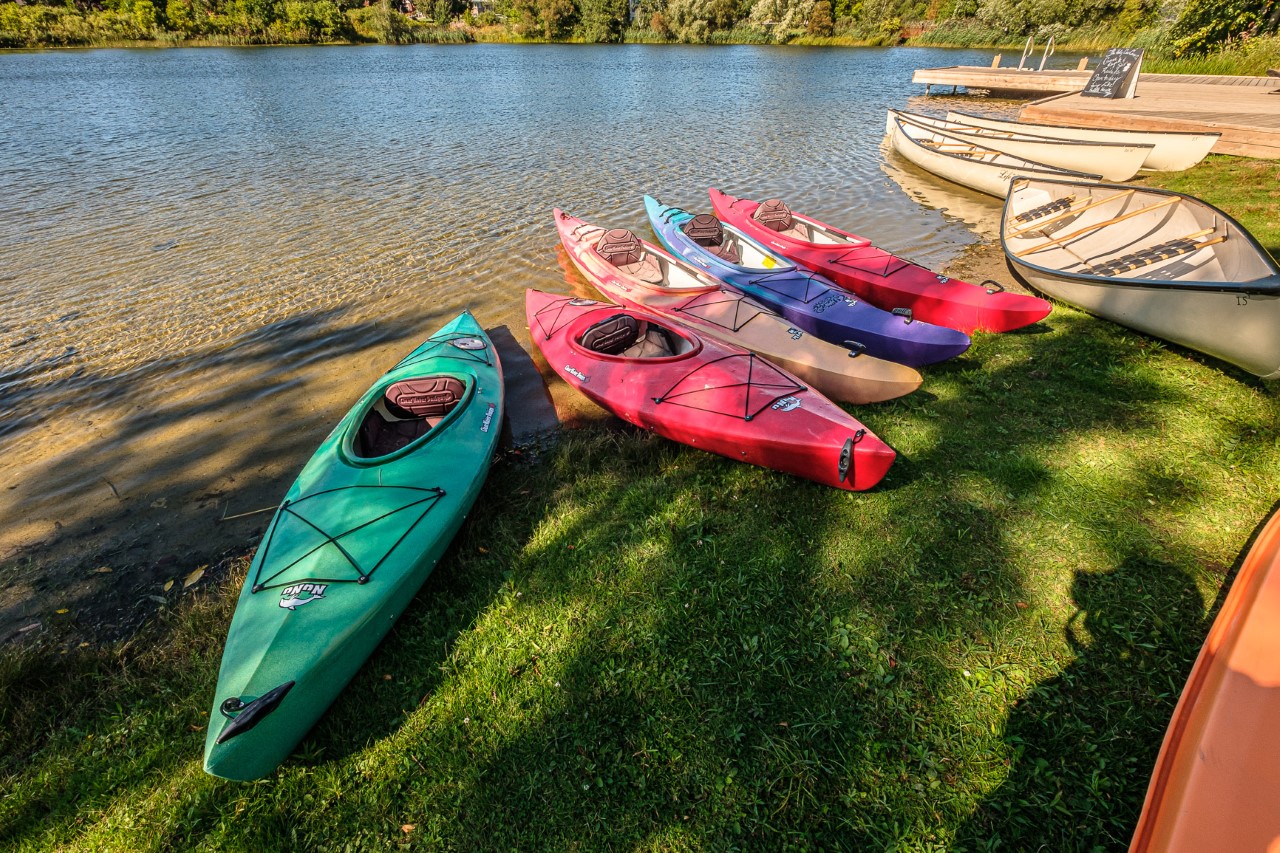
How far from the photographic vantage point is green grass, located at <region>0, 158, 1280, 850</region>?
11.0 ft

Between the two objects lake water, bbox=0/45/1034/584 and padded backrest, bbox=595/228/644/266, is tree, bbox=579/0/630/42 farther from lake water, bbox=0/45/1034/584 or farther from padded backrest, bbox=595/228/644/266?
padded backrest, bbox=595/228/644/266

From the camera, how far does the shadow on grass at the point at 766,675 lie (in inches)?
132

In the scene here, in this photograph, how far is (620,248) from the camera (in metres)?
10.1

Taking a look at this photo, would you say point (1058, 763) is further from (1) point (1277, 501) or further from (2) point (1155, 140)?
(2) point (1155, 140)

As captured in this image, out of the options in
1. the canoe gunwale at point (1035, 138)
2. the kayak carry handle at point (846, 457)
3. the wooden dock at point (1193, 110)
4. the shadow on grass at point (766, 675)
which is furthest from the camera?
the wooden dock at point (1193, 110)

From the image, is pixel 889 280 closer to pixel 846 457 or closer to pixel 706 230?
pixel 706 230

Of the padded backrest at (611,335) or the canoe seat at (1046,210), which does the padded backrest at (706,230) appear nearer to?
the padded backrest at (611,335)

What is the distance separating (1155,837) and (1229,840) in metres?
0.27

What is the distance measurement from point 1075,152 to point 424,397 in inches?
712

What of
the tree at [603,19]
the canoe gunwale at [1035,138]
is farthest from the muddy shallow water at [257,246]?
the tree at [603,19]

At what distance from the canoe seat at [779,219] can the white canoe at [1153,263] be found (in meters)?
3.72

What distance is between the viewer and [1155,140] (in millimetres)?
14008

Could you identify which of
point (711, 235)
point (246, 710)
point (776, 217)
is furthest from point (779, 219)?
point (246, 710)

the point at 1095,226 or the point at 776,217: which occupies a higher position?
the point at 1095,226
